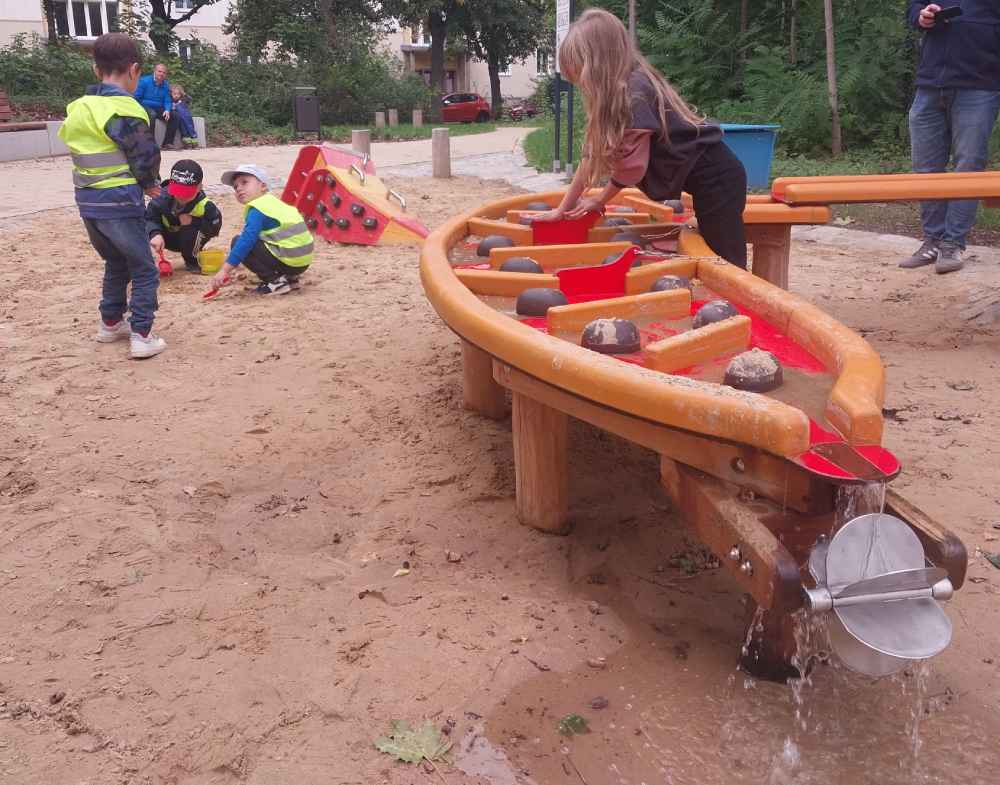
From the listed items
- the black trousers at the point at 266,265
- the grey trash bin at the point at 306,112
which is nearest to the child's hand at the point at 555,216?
the black trousers at the point at 266,265

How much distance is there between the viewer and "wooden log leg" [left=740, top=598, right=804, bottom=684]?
2.00m

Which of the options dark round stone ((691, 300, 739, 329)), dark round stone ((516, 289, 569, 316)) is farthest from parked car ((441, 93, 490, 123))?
dark round stone ((691, 300, 739, 329))

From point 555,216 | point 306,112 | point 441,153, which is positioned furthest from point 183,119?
point 555,216

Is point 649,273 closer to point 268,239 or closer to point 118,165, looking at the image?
point 118,165

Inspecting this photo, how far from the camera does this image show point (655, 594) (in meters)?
2.42

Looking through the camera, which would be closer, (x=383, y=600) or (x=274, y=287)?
(x=383, y=600)

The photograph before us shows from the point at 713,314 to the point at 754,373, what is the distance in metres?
0.45

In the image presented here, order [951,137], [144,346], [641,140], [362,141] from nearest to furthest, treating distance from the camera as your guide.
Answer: [641,140]
[144,346]
[951,137]
[362,141]

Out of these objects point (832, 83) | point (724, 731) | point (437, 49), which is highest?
point (437, 49)

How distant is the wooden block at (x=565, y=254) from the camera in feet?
11.1

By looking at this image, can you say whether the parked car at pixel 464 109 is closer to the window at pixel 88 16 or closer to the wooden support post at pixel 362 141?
the window at pixel 88 16

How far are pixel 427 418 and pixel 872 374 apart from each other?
1995mm

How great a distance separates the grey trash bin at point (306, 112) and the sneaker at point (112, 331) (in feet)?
50.9

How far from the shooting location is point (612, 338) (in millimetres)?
2275
